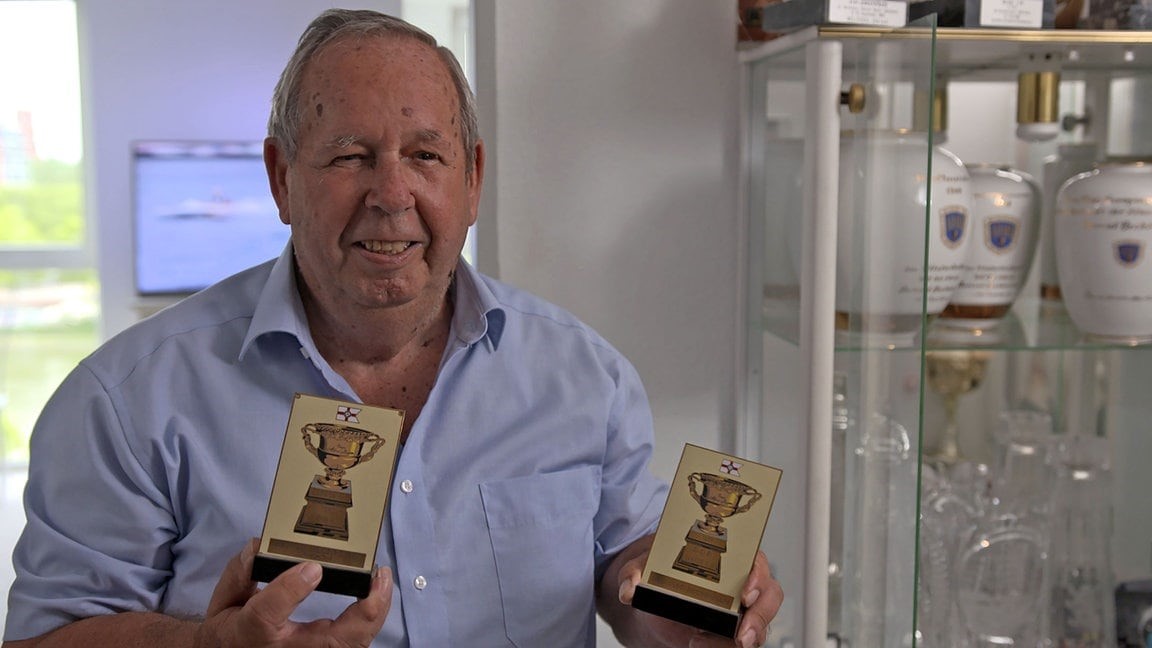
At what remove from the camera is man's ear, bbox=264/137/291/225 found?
4.15ft

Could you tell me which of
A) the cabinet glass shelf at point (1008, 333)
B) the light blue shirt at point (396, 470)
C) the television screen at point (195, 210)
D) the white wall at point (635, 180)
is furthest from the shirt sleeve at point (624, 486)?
the television screen at point (195, 210)

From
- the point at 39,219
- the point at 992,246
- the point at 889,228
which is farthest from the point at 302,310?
the point at 39,219

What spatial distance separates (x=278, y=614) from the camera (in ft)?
3.13

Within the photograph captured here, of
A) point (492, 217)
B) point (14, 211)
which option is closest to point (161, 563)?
point (492, 217)

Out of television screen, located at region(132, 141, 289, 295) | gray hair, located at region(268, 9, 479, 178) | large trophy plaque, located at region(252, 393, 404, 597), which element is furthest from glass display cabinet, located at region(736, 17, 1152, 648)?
television screen, located at region(132, 141, 289, 295)

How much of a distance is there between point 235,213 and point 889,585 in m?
4.67

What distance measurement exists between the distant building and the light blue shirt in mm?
5257

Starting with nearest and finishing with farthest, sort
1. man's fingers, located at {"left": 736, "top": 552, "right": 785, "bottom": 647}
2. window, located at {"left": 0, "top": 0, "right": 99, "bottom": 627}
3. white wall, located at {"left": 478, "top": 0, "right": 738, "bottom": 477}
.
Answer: man's fingers, located at {"left": 736, "top": 552, "right": 785, "bottom": 647} < white wall, located at {"left": 478, "top": 0, "right": 738, "bottom": 477} < window, located at {"left": 0, "top": 0, "right": 99, "bottom": 627}

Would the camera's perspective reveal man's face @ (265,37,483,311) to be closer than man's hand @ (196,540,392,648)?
No

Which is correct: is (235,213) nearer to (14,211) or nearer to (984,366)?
(14,211)

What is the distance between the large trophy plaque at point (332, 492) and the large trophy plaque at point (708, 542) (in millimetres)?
292

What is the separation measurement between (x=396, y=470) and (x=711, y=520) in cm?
35

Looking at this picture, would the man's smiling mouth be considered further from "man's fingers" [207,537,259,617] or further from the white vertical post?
the white vertical post

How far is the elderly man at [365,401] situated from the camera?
1.18m
